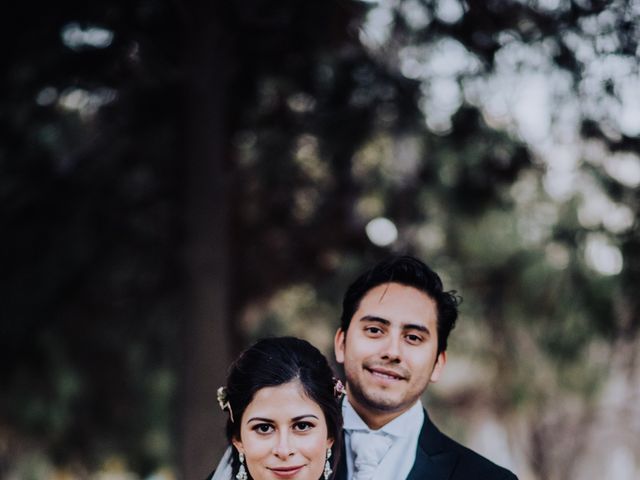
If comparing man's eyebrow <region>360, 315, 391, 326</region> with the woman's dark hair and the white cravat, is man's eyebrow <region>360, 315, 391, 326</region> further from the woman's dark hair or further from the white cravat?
the white cravat

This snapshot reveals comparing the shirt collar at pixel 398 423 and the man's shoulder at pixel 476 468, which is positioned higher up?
the shirt collar at pixel 398 423

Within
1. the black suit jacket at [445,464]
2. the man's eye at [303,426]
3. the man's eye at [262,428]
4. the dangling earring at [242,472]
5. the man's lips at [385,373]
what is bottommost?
the dangling earring at [242,472]

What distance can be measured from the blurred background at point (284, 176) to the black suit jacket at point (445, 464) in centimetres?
334

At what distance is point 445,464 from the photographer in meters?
4.02

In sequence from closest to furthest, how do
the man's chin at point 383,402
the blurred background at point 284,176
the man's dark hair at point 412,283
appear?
the man's chin at point 383,402 → the man's dark hair at point 412,283 → the blurred background at point 284,176

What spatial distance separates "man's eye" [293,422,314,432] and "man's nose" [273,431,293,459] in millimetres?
72

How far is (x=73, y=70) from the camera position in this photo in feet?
26.7

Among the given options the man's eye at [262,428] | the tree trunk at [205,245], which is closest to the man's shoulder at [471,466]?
the man's eye at [262,428]

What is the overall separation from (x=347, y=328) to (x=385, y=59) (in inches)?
218

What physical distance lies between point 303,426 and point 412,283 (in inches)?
35.4

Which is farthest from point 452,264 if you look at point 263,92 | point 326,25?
point 326,25

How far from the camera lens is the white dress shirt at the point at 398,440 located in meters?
4.09

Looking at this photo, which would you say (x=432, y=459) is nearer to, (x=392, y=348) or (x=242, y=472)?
(x=392, y=348)

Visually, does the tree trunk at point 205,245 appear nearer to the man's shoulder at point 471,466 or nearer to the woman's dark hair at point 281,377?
the man's shoulder at point 471,466
